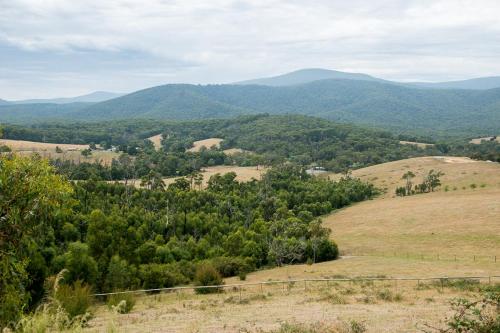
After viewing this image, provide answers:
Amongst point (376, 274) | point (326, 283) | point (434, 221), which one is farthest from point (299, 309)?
point (434, 221)

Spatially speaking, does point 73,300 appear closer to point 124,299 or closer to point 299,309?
point 124,299

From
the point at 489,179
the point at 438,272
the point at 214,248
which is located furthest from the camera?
the point at 489,179

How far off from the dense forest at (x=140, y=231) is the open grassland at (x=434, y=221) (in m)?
8.20

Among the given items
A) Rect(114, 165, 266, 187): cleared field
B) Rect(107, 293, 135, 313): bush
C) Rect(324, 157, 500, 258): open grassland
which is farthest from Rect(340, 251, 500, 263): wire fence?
Rect(114, 165, 266, 187): cleared field

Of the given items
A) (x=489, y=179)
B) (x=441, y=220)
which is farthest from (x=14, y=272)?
(x=489, y=179)

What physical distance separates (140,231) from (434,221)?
166ft

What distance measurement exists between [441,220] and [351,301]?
60.8m

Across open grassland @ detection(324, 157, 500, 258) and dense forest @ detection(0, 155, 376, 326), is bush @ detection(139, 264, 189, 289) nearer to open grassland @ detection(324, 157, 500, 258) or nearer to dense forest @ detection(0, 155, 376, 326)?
dense forest @ detection(0, 155, 376, 326)

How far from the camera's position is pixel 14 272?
1383cm

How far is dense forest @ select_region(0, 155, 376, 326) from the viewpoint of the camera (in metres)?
13.8

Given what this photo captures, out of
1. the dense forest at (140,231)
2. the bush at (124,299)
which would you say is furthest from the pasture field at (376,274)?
the dense forest at (140,231)

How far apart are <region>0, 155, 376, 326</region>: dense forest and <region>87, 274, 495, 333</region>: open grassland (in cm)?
591

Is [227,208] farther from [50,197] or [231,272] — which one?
[50,197]

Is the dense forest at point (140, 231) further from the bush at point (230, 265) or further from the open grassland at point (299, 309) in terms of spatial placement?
the open grassland at point (299, 309)
